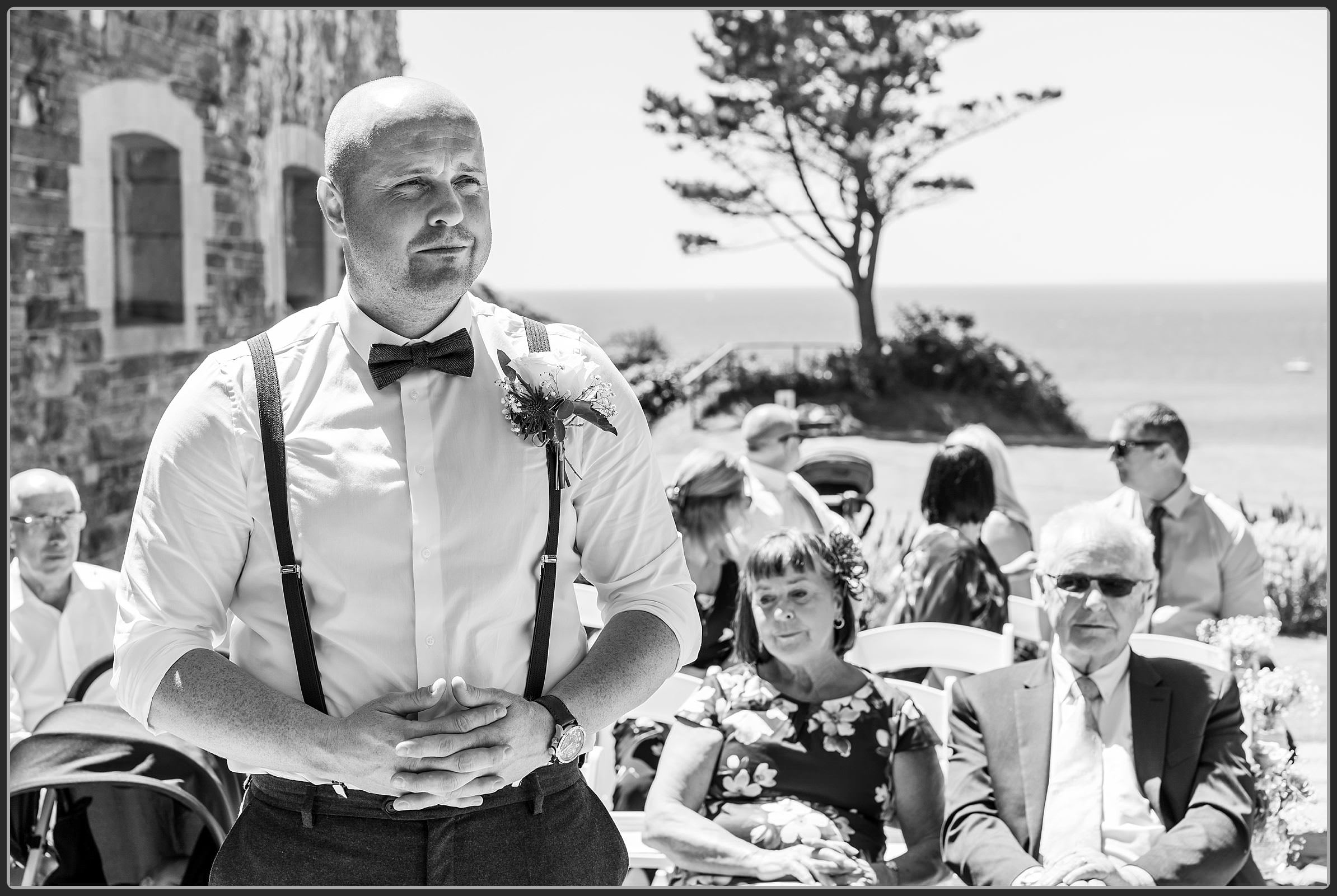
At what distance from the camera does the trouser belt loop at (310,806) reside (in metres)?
1.90

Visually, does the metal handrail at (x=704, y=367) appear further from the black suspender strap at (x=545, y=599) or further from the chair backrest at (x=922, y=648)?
the black suspender strap at (x=545, y=599)

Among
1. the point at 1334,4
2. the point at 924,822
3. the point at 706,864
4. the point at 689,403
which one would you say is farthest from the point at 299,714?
the point at 689,403

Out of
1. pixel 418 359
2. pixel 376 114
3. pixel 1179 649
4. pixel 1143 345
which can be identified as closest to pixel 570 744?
pixel 418 359

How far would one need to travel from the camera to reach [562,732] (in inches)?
75.4

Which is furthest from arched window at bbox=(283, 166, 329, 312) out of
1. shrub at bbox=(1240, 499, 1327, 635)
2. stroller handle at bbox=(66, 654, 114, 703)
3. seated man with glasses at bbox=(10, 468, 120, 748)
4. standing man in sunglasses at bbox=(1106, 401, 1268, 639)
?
stroller handle at bbox=(66, 654, 114, 703)

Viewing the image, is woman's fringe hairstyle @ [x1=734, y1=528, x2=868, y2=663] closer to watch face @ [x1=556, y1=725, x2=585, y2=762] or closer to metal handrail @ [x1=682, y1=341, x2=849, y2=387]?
watch face @ [x1=556, y1=725, x2=585, y2=762]

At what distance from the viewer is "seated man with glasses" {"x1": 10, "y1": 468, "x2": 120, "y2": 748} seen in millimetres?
4480

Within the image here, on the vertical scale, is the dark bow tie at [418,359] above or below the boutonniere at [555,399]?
above

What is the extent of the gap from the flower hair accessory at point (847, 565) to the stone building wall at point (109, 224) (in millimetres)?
5232

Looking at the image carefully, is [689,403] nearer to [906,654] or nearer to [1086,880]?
[906,654]

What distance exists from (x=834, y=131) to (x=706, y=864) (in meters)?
25.5

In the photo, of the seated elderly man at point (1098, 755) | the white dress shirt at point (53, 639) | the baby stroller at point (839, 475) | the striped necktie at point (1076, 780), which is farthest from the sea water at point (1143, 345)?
the white dress shirt at point (53, 639)

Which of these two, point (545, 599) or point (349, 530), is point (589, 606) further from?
point (349, 530)

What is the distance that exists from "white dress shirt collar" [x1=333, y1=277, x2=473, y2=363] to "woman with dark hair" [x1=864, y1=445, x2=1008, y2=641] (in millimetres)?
3280
